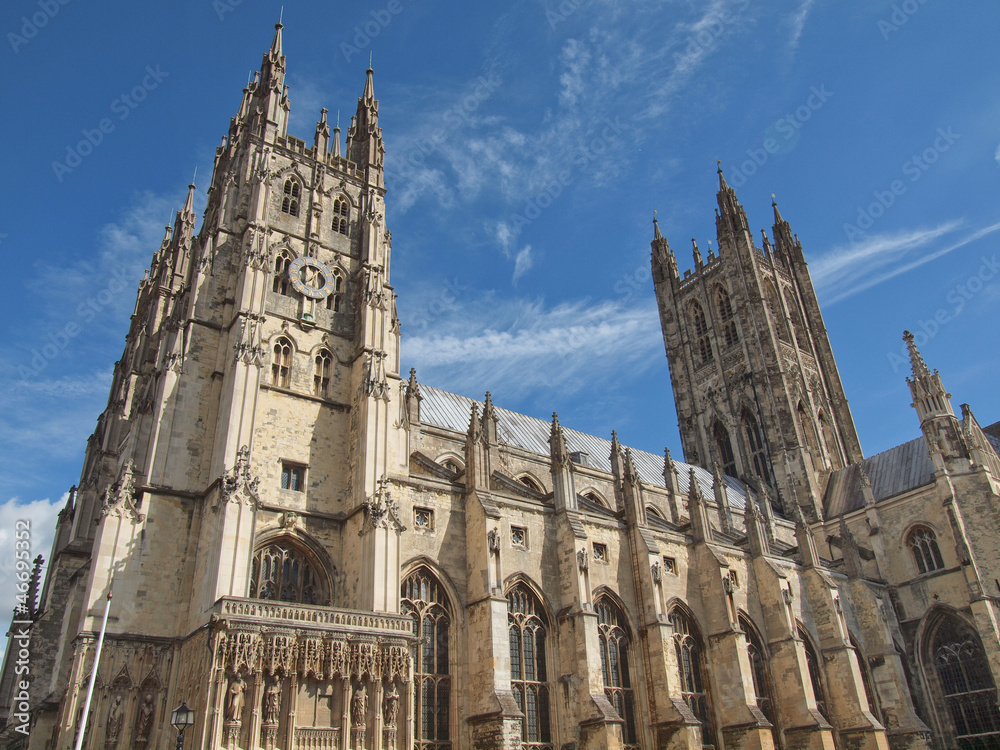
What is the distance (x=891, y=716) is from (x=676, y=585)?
43.0 ft

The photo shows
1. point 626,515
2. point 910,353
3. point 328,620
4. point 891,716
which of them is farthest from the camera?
point 910,353

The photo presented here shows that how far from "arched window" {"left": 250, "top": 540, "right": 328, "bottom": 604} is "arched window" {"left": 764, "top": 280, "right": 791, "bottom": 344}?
4361 cm

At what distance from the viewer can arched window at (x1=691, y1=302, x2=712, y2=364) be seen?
60156 mm

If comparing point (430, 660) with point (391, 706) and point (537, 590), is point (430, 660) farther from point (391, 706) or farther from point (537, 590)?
point (537, 590)

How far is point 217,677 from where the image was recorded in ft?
59.6

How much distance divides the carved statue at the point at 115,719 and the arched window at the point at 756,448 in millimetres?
42985

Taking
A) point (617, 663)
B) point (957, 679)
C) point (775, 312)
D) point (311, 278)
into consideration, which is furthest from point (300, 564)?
point (775, 312)

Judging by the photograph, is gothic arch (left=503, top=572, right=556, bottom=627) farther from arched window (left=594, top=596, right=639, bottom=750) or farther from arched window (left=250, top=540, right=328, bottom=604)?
arched window (left=250, top=540, right=328, bottom=604)

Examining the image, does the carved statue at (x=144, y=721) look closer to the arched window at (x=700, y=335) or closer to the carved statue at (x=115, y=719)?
the carved statue at (x=115, y=719)

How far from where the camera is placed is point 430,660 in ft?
78.1

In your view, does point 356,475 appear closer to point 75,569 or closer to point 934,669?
point 75,569

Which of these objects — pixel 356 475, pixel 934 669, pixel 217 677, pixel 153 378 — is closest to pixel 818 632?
pixel 934 669

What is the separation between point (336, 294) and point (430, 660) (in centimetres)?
1412

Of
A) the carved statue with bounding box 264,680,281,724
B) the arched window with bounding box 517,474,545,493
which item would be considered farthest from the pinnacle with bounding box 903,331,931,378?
the carved statue with bounding box 264,680,281,724
